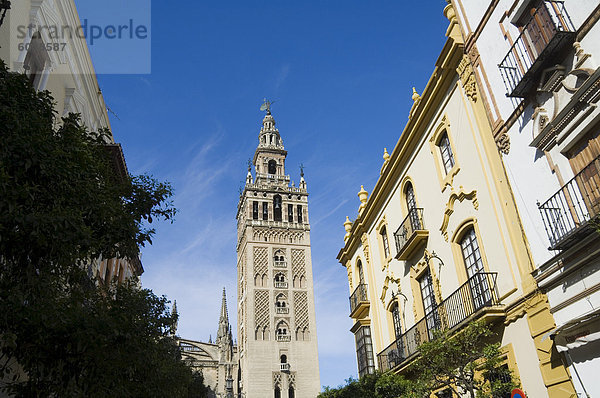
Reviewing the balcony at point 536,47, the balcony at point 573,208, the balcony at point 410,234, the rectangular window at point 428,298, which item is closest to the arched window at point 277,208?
the balcony at point 410,234

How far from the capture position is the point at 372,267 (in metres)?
18.8

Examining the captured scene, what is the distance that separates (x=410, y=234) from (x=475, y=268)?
3.41 meters

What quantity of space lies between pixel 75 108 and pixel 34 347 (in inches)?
372

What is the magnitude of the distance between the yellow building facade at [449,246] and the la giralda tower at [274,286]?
3413cm

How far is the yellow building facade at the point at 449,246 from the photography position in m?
9.43

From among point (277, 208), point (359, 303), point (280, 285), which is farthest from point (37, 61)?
point (277, 208)

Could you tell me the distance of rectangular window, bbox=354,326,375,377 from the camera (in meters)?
18.0

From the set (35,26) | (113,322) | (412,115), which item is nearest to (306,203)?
(412,115)

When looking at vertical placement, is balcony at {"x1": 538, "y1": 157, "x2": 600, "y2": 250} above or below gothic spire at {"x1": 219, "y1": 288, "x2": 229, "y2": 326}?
below

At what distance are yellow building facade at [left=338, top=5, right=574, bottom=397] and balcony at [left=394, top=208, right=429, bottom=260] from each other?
3 cm

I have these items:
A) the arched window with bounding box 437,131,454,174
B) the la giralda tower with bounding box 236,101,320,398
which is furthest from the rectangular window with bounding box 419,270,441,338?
the la giralda tower with bounding box 236,101,320,398

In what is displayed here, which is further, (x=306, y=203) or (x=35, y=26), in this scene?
(x=306, y=203)

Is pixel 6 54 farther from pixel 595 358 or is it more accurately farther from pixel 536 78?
pixel 595 358

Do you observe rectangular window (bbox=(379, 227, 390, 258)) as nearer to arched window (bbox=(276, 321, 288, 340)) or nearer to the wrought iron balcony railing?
the wrought iron balcony railing
